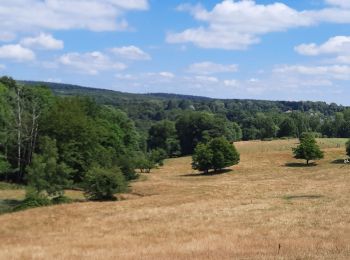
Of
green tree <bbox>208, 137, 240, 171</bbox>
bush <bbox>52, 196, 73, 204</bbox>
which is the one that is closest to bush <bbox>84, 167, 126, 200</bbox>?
bush <bbox>52, 196, 73, 204</bbox>

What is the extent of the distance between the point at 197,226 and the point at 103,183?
21.8 metres

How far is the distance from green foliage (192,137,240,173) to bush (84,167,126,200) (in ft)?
107

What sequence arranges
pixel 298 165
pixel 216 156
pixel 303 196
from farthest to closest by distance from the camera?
pixel 298 165
pixel 216 156
pixel 303 196

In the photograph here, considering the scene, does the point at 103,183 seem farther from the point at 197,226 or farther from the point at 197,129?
the point at 197,129

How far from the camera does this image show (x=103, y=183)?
5094 centimetres

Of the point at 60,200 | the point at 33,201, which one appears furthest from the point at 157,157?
the point at 33,201

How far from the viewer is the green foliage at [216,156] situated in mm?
82812

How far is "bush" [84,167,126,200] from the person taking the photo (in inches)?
2002

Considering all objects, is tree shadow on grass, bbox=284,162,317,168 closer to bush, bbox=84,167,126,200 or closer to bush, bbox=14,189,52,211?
bush, bbox=84,167,126,200

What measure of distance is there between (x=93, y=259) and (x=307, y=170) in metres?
61.4

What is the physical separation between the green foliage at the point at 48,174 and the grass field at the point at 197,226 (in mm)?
5112

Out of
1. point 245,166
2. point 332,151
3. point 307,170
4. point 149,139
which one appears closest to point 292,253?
point 307,170

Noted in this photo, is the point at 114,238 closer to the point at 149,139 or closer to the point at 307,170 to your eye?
the point at 307,170

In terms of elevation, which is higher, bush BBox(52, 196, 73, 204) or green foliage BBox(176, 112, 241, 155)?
green foliage BBox(176, 112, 241, 155)
